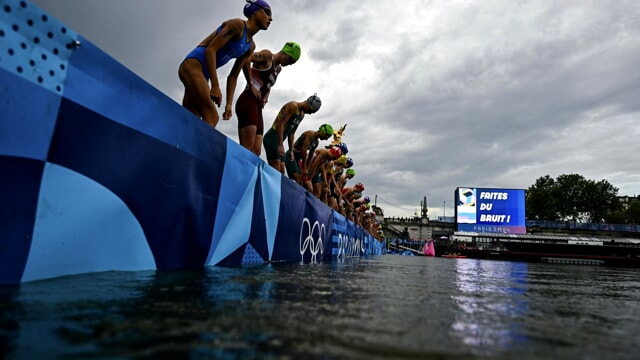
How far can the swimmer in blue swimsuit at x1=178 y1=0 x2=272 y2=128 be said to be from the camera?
295 centimetres

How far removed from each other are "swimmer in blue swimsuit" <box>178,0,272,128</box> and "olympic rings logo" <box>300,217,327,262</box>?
2116 millimetres

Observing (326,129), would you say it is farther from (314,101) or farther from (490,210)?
(490,210)

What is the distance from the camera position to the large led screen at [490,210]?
23.0 meters

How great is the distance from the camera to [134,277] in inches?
63.8

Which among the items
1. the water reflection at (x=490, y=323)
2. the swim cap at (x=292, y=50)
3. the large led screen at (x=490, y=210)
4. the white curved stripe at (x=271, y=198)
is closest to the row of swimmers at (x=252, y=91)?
the swim cap at (x=292, y=50)

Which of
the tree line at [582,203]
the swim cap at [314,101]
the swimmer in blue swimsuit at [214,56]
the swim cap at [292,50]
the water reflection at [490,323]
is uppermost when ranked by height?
the tree line at [582,203]

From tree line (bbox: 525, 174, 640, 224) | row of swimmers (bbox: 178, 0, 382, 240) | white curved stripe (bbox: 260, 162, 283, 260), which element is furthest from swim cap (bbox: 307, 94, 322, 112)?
tree line (bbox: 525, 174, 640, 224)

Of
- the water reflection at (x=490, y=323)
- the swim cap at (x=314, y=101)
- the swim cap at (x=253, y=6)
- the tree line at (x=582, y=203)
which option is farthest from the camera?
the tree line at (x=582, y=203)

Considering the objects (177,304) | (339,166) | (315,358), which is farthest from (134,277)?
(339,166)

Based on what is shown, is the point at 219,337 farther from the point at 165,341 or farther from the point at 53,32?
the point at 53,32

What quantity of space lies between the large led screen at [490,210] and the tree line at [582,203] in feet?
106

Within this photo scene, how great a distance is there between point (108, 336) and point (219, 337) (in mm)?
215

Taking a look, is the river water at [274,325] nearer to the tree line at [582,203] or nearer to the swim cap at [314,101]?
the swim cap at [314,101]

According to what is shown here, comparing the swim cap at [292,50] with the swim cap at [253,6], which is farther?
the swim cap at [292,50]
